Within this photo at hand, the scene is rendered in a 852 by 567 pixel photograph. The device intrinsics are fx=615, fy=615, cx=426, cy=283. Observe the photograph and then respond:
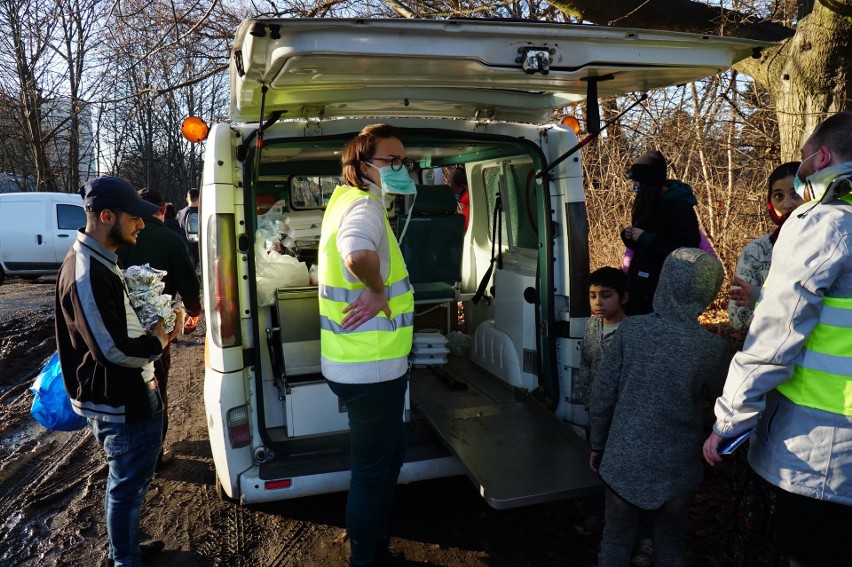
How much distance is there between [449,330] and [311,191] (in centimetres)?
182

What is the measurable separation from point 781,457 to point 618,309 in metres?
1.51

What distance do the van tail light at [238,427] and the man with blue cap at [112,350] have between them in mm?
360

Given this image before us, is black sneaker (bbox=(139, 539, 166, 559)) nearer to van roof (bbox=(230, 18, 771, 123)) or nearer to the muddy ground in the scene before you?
the muddy ground

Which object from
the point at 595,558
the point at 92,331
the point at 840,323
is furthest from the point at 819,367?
the point at 92,331

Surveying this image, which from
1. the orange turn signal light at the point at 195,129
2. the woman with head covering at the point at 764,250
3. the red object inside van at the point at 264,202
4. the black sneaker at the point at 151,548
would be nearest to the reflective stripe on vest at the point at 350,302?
the orange turn signal light at the point at 195,129

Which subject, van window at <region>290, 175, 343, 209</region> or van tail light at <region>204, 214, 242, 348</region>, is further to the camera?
van window at <region>290, 175, 343, 209</region>

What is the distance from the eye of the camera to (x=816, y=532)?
1986 millimetres

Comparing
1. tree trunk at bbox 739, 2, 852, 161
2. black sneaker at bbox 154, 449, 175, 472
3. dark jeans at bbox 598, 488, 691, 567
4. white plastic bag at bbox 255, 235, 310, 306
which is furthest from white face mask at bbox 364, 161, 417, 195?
tree trunk at bbox 739, 2, 852, 161

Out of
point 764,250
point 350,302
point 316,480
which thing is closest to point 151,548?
point 316,480

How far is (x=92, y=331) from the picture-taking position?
8.42 ft

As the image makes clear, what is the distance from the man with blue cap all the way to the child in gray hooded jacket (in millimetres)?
2071

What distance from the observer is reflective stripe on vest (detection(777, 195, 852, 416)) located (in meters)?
1.90

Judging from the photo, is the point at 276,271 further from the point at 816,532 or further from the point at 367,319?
the point at 816,532

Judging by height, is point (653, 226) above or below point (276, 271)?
above
